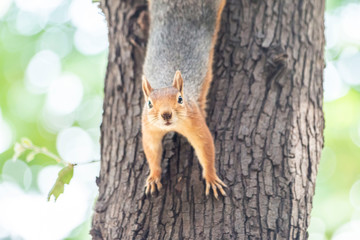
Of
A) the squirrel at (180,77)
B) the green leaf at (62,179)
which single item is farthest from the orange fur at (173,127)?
the green leaf at (62,179)

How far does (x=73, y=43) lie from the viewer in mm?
7000

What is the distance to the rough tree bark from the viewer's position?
2.54m

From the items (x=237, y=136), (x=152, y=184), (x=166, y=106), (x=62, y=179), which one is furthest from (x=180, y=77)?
(x=62, y=179)

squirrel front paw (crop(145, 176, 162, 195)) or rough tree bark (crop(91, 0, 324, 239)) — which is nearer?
rough tree bark (crop(91, 0, 324, 239))

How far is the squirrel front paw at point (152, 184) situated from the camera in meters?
2.65

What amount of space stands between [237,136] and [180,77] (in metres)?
0.51

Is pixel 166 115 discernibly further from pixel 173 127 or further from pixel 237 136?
pixel 237 136

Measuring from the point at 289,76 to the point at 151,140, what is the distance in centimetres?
103

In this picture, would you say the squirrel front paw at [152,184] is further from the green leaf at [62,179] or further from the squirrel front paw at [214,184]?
the green leaf at [62,179]

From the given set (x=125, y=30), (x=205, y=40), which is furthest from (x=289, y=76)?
(x=125, y=30)

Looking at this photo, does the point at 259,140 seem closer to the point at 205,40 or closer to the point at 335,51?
the point at 205,40

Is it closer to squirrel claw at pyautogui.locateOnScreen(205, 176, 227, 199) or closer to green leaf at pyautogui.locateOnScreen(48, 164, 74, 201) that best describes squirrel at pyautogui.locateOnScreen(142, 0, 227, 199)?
squirrel claw at pyautogui.locateOnScreen(205, 176, 227, 199)

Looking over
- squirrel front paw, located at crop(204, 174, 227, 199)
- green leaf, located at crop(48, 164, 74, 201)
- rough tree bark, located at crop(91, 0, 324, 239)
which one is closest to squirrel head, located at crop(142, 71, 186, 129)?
rough tree bark, located at crop(91, 0, 324, 239)

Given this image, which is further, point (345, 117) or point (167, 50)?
point (345, 117)
